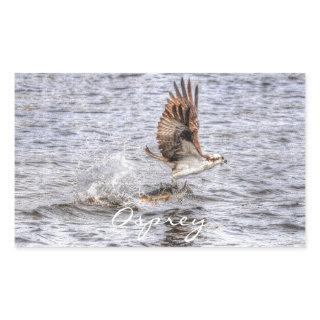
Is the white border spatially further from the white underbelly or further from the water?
the white underbelly

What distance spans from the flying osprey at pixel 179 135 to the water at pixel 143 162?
0.03m

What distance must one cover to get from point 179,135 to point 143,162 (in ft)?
0.73

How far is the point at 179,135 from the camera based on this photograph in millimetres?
4492

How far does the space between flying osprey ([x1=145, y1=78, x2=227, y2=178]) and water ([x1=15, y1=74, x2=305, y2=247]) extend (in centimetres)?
3

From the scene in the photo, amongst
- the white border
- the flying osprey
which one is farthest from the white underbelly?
the white border
